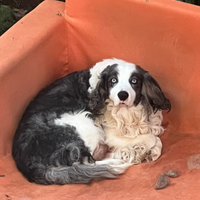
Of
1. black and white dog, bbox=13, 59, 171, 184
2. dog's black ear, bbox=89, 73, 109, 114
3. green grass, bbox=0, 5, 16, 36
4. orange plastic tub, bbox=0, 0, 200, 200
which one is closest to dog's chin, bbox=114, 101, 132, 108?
black and white dog, bbox=13, 59, 171, 184

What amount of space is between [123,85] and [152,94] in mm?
197

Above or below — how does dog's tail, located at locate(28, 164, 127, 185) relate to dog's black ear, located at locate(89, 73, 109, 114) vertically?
below

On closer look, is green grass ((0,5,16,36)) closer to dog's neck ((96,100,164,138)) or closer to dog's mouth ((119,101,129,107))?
dog's neck ((96,100,164,138))

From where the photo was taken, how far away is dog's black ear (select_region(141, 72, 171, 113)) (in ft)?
6.63

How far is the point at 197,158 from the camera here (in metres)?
1.93

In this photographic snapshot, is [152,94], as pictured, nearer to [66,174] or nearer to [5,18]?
[66,174]

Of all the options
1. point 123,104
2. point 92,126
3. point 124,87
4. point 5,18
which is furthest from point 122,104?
point 5,18

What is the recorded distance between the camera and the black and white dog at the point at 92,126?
186cm

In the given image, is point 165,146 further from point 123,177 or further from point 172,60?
point 172,60

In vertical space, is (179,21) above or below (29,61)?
above

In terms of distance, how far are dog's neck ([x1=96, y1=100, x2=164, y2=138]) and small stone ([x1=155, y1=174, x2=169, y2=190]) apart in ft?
1.22

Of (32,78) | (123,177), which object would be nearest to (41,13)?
(32,78)

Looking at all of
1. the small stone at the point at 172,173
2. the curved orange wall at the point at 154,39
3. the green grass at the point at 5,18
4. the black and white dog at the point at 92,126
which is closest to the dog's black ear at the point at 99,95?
the black and white dog at the point at 92,126

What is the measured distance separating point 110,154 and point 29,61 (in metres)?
0.73
